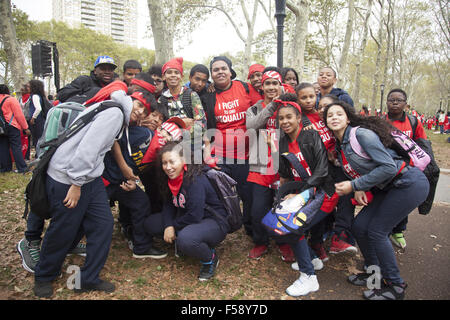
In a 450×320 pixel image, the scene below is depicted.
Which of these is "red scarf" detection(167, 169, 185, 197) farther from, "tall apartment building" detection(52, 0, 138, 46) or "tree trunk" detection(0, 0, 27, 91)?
"tall apartment building" detection(52, 0, 138, 46)

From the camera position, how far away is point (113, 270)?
A: 3.38 meters

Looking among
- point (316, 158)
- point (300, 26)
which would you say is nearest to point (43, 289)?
point (316, 158)

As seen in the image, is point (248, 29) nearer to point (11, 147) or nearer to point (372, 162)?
point (11, 147)

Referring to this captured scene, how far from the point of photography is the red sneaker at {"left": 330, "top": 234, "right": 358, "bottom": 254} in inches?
152

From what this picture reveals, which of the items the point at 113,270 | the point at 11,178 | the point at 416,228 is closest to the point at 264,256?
the point at 113,270

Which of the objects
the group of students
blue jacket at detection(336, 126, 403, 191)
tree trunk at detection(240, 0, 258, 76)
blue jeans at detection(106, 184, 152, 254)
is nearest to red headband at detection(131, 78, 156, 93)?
the group of students

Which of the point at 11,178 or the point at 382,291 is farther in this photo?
the point at 11,178

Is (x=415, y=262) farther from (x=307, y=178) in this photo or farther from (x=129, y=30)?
(x=129, y=30)

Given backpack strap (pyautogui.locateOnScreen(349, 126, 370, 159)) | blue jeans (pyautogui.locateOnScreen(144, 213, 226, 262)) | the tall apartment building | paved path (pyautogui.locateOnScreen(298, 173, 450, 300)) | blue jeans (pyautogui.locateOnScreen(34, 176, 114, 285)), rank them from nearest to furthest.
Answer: blue jeans (pyautogui.locateOnScreen(34, 176, 114, 285)) → backpack strap (pyautogui.locateOnScreen(349, 126, 370, 159)) → paved path (pyautogui.locateOnScreen(298, 173, 450, 300)) → blue jeans (pyautogui.locateOnScreen(144, 213, 226, 262)) → the tall apartment building

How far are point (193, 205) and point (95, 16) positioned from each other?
58.4m

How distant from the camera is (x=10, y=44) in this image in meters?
10.1

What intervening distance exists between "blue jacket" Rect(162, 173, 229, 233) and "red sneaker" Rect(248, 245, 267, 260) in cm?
61
